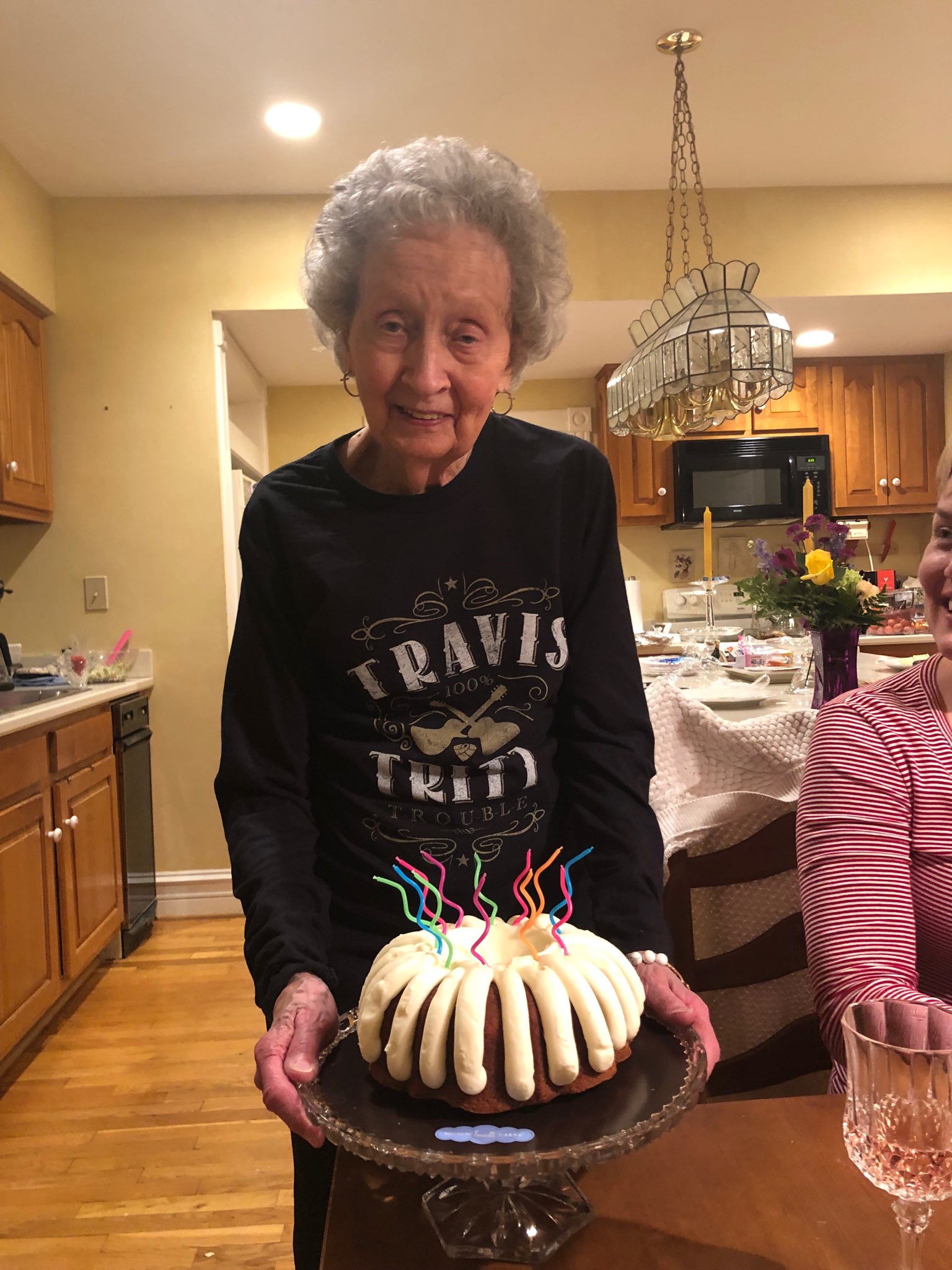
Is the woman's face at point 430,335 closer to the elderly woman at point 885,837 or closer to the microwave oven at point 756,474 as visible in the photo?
the elderly woman at point 885,837

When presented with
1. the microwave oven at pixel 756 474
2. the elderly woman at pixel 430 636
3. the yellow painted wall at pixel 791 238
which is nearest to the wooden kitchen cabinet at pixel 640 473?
the microwave oven at pixel 756 474

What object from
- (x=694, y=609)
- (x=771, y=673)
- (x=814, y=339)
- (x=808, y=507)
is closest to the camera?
(x=808, y=507)

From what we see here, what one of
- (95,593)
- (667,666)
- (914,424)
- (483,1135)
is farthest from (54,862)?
(914,424)

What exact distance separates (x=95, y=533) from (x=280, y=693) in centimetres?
287

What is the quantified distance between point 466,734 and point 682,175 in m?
3.17

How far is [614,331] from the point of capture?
4301 mm

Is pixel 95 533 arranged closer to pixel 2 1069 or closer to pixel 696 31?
pixel 2 1069

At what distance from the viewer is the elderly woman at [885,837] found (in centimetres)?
97

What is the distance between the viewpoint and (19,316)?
3.29 metres

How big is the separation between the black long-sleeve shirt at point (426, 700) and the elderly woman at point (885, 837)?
0.65ft

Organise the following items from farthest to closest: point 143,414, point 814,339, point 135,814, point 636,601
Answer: point 636,601
point 814,339
point 143,414
point 135,814

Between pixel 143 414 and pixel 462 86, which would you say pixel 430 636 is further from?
pixel 143 414

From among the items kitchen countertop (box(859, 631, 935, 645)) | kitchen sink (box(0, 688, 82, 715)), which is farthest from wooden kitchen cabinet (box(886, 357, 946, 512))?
kitchen sink (box(0, 688, 82, 715))

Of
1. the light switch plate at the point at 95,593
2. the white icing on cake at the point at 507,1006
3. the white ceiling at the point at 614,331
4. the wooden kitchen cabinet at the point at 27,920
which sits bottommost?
the wooden kitchen cabinet at the point at 27,920
